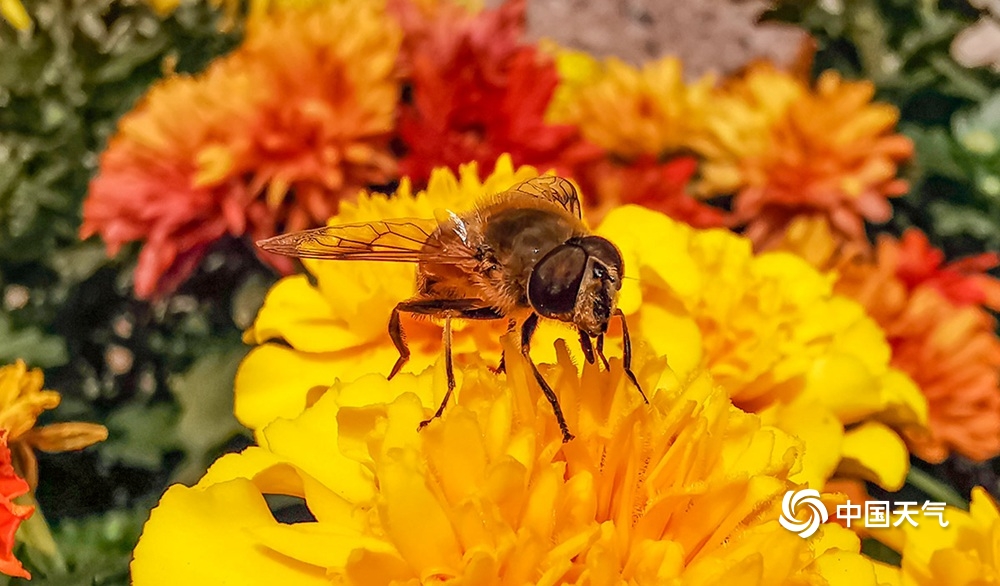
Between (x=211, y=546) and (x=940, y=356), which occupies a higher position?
(x=211, y=546)

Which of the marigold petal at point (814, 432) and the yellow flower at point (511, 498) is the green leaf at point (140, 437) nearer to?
the yellow flower at point (511, 498)

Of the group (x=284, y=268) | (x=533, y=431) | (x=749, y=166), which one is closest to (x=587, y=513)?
(x=533, y=431)

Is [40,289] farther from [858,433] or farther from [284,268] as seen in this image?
[858,433]

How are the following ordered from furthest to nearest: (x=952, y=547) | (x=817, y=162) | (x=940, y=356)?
(x=817, y=162)
(x=940, y=356)
(x=952, y=547)

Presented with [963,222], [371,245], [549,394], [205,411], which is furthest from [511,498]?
[963,222]

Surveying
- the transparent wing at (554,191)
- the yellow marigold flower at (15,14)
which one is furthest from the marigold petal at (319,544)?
the yellow marigold flower at (15,14)

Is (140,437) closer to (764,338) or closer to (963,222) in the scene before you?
(764,338)
